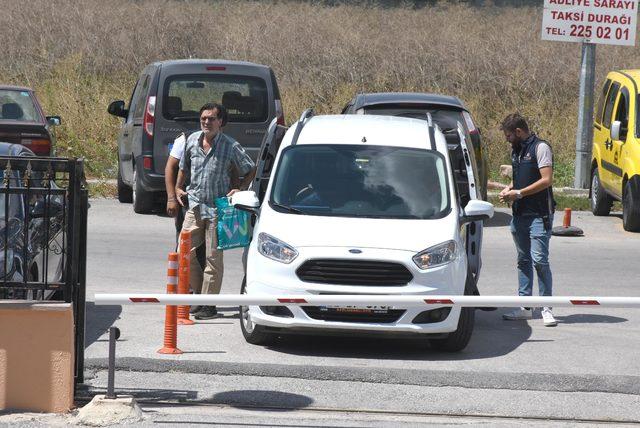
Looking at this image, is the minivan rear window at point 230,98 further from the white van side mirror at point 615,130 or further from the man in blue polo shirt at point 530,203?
the man in blue polo shirt at point 530,203

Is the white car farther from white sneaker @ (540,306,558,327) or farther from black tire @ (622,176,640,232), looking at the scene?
black tire @ (622,176,640,232)

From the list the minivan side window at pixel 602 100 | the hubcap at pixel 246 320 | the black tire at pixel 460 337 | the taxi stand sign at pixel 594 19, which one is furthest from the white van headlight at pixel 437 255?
the taxi stand sign at pixel 594 19

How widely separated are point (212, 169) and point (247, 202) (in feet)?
2.60

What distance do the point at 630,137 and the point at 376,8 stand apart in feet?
73.5

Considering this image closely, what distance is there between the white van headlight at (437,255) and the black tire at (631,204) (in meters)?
8.09

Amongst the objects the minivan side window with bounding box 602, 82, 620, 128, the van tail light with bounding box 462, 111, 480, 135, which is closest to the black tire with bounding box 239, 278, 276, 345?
the van tail light with bounding box 462, 111, 480, 135

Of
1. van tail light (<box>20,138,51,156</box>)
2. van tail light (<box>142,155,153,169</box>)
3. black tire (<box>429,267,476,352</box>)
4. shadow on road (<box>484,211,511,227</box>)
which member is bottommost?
shadow on road (<box>484,211,511,227</box>)

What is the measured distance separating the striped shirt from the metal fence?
2.85 meters

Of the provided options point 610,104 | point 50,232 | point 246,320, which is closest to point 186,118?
point 610,104

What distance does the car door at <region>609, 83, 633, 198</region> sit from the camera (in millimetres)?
18000

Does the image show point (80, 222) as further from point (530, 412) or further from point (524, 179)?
point (524, 179)

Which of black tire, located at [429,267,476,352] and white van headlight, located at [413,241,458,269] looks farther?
black tire, located at [429,267,476,352]

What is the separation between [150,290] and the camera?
40.9 ft

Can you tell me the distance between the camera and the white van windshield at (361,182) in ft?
33.9
